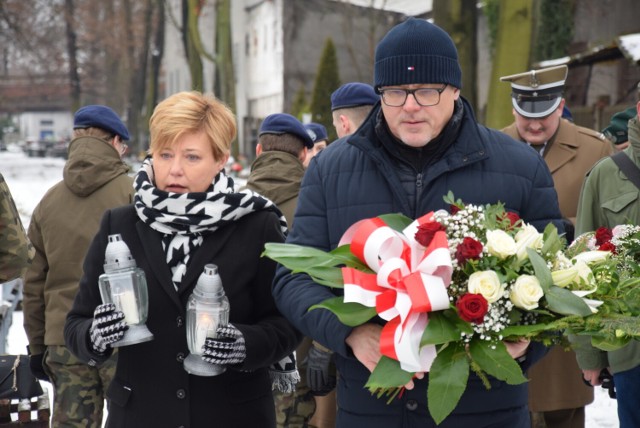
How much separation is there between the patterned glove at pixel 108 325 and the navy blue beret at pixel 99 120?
3.09 metres

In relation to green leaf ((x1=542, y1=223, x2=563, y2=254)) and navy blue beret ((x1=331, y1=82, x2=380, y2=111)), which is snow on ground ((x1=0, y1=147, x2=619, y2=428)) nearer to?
navy blue beret ((x1=331, y1=82, x2=380, y2=111))

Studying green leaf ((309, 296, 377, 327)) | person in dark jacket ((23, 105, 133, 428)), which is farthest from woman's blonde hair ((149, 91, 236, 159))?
person in dark jacket ((23, 105, 133, 428))

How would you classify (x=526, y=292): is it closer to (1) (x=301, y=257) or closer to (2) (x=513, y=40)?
(1) (x=301, y=257)

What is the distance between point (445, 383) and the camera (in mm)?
2986

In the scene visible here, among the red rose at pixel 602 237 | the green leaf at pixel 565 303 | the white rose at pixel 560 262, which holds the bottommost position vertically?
the green leaf at pixel 565 303

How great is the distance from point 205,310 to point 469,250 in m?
0.94

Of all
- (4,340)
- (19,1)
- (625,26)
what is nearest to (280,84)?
(19,1)

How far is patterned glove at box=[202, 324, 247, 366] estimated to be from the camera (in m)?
Result: 3.41

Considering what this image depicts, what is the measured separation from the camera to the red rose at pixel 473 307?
114 inches

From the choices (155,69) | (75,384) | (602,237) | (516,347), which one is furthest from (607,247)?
(155,69)

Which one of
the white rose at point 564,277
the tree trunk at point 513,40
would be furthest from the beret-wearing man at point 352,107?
the tree trunk at point 513,40

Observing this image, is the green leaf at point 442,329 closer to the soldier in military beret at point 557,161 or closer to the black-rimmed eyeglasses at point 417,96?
the black-rimmed eyeglasses at point 417,96

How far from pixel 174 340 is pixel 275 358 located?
364 mm

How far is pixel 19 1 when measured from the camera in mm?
38906
